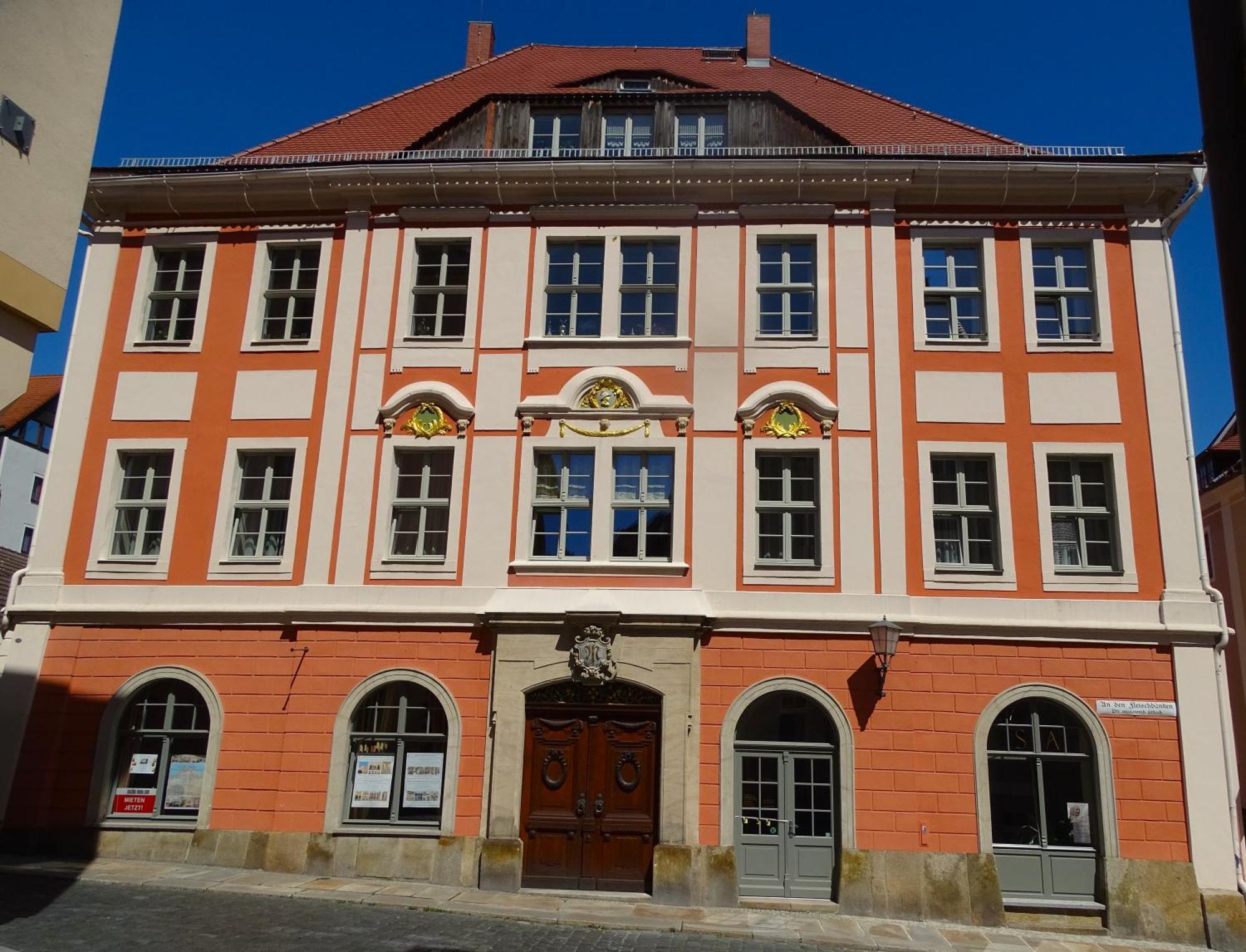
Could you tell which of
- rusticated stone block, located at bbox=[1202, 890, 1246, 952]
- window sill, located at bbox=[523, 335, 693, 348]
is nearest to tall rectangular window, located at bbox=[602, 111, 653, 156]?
window sill, located at bbox=[523, 335, 693, 348]

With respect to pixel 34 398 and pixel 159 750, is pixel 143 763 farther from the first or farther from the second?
pixel 34 398

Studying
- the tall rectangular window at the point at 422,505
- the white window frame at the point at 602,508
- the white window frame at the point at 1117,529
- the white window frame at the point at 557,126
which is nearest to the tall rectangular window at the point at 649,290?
the white window frame at the point at 602,508

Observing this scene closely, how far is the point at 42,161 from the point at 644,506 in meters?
8.77

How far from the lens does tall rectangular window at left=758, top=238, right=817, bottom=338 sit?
624 inches

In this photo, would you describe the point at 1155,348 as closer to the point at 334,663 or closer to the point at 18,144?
the point at 334,663

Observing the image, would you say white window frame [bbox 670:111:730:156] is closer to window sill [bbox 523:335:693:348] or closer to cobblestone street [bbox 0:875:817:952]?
window sill [bbox 523:335:693:348]

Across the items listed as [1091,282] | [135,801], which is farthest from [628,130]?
[135,801]

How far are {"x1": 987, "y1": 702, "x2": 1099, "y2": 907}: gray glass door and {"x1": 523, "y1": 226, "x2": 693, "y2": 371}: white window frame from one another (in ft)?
23.7

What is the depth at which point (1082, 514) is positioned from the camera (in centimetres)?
1471

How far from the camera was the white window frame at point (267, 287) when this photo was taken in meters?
16.3

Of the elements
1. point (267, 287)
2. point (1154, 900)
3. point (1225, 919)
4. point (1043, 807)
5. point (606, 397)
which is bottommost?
point (1225, 919)

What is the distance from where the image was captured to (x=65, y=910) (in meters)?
11.2

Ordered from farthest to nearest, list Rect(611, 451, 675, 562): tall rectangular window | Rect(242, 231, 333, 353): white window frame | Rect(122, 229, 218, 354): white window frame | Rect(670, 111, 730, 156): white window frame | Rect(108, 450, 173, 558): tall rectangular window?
Rect(670, 111, 730, 156): white window frame → Rect(122, 229, 218, 354): white window frame → Rect(242, 231, 333, 353): white window frame → Rect(108, 450, 173, 558): tall rectangular window → Rect(611, 451, 675, 562): tall rectangular window

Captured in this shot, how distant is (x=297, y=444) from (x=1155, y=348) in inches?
521
